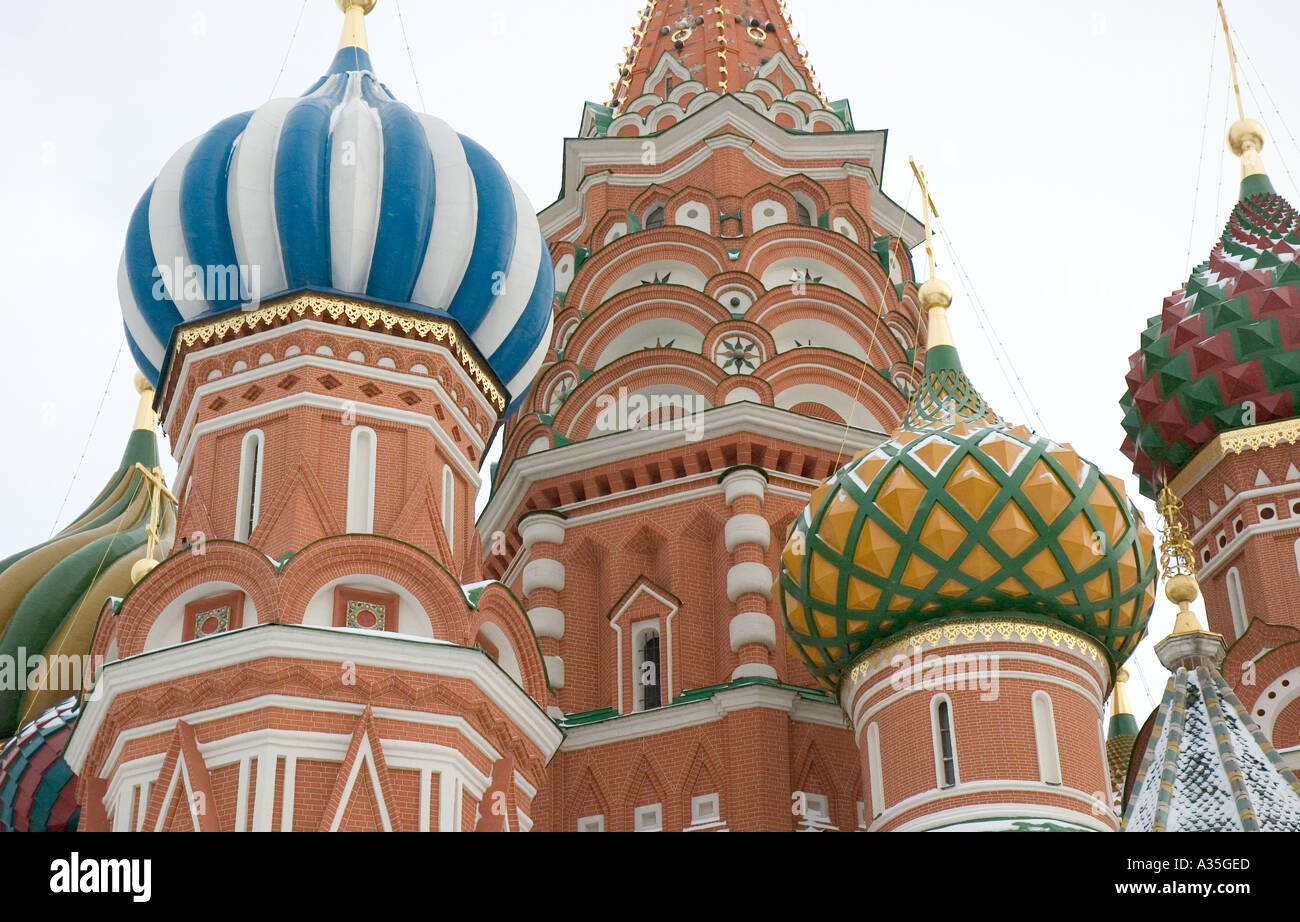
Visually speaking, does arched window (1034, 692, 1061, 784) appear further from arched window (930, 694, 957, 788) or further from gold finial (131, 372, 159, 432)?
gold finial (131, 372, 159, 432)

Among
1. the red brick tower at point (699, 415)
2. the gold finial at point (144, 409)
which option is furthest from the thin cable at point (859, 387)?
the gold finial at point (144, 409)

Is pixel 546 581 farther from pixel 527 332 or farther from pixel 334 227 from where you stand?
pixel 334 227

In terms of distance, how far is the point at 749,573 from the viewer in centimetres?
1553

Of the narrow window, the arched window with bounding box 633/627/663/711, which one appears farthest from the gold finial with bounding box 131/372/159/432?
the narrow window

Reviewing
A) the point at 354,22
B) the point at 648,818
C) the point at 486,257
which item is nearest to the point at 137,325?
the point at 486,257

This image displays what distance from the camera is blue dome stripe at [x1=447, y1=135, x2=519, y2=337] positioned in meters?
13.9

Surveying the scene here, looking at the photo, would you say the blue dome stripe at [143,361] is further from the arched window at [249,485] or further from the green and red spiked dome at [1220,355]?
the green and red spiked dome at [1220,355]

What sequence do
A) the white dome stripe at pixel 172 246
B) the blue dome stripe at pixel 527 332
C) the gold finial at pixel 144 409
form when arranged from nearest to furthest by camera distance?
the white dome stripe at pixel 172 246 < the blue dome stripe at pixel 527 332 < the gold finial at pixel 144 409

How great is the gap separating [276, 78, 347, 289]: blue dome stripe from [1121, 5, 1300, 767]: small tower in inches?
296

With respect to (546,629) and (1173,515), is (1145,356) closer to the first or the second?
(1173,515)

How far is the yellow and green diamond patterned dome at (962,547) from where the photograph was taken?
13305 mm

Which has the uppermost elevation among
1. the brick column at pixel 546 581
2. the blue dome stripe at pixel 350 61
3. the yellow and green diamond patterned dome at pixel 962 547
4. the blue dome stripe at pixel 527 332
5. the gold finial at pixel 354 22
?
the gold finial at pixel 354 22

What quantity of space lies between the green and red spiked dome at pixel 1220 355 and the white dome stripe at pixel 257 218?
7.81 metres

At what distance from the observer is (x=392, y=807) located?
1147cm
